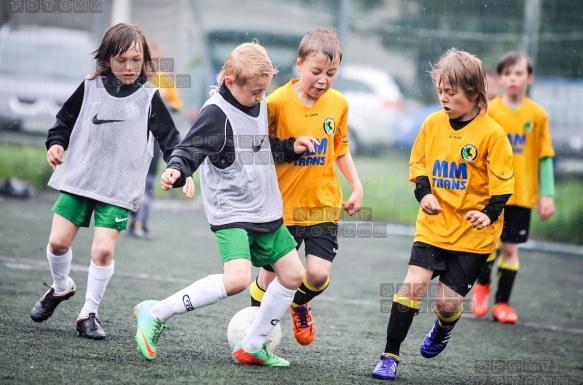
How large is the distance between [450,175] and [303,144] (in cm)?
80

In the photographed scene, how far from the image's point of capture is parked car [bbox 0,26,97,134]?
12133 mm

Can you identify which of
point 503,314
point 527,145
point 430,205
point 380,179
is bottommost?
point 503,314

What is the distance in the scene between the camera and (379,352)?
504 cm

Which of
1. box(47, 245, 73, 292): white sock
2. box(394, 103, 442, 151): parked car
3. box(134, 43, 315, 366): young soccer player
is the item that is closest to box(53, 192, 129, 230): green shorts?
box(47, 245, 73, 292): white sock

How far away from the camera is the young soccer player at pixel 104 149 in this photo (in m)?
4.69

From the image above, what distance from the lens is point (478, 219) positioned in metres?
4.25

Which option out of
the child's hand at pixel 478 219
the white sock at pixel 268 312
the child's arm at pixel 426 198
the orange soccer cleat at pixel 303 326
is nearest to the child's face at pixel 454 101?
the child's arm at pixel 426 198

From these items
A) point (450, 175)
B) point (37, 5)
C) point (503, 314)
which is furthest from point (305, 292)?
point (37, 5)

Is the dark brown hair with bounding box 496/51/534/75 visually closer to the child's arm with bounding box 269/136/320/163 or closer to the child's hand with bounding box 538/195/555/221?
the child's hand with bounding box 538/195/555/221

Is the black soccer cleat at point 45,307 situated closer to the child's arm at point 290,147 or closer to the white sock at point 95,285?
the white sock at point 95,285

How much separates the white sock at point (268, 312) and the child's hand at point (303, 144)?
2.28 ft

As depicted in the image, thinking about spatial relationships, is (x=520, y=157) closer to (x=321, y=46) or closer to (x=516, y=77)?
(x=516, y=77)

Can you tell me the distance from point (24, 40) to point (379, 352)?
9665 millimetres

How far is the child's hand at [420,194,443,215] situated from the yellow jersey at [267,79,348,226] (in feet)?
1.87
